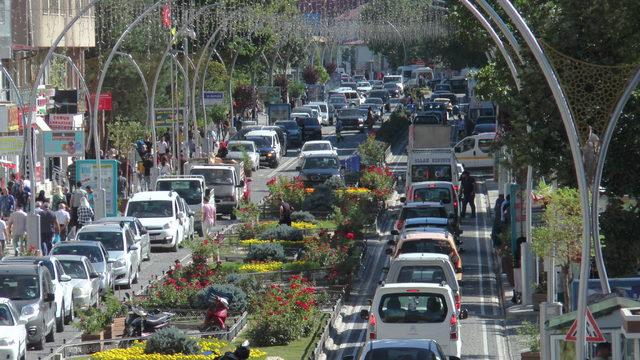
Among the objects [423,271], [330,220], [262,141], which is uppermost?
[423,271]

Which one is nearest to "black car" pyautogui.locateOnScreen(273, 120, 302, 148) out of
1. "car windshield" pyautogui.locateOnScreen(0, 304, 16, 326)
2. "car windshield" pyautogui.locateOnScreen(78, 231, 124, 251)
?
"car windshield" pyautogui.locateOnScreen(78, 231, 124, 251)

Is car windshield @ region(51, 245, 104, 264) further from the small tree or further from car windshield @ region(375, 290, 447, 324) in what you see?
car windshield @ region(375, 290, 447, 324)

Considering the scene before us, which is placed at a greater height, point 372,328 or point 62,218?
point 372,328

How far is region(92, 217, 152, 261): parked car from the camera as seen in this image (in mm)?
40156

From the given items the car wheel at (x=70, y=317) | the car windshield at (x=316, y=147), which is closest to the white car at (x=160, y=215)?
the car wheel at (x=70, y=317)

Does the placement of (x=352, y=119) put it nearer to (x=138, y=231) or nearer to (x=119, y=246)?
(x=138, y=231)

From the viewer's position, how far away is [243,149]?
226 feet

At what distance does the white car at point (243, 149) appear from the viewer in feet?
221

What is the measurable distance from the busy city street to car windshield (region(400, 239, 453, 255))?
4cm

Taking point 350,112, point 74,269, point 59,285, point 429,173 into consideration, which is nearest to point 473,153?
point 429,173

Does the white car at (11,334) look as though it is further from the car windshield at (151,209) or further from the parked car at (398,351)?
the car windshield at (151,209)

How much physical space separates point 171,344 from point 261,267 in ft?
43.7

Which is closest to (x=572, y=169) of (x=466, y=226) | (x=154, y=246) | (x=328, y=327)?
(x=328, y=327)

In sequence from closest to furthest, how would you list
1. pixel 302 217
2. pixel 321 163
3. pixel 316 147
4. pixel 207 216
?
1. pixel 302 217
2. pixel 207 216
3. pixel 321 163
4. pixel 316 147
